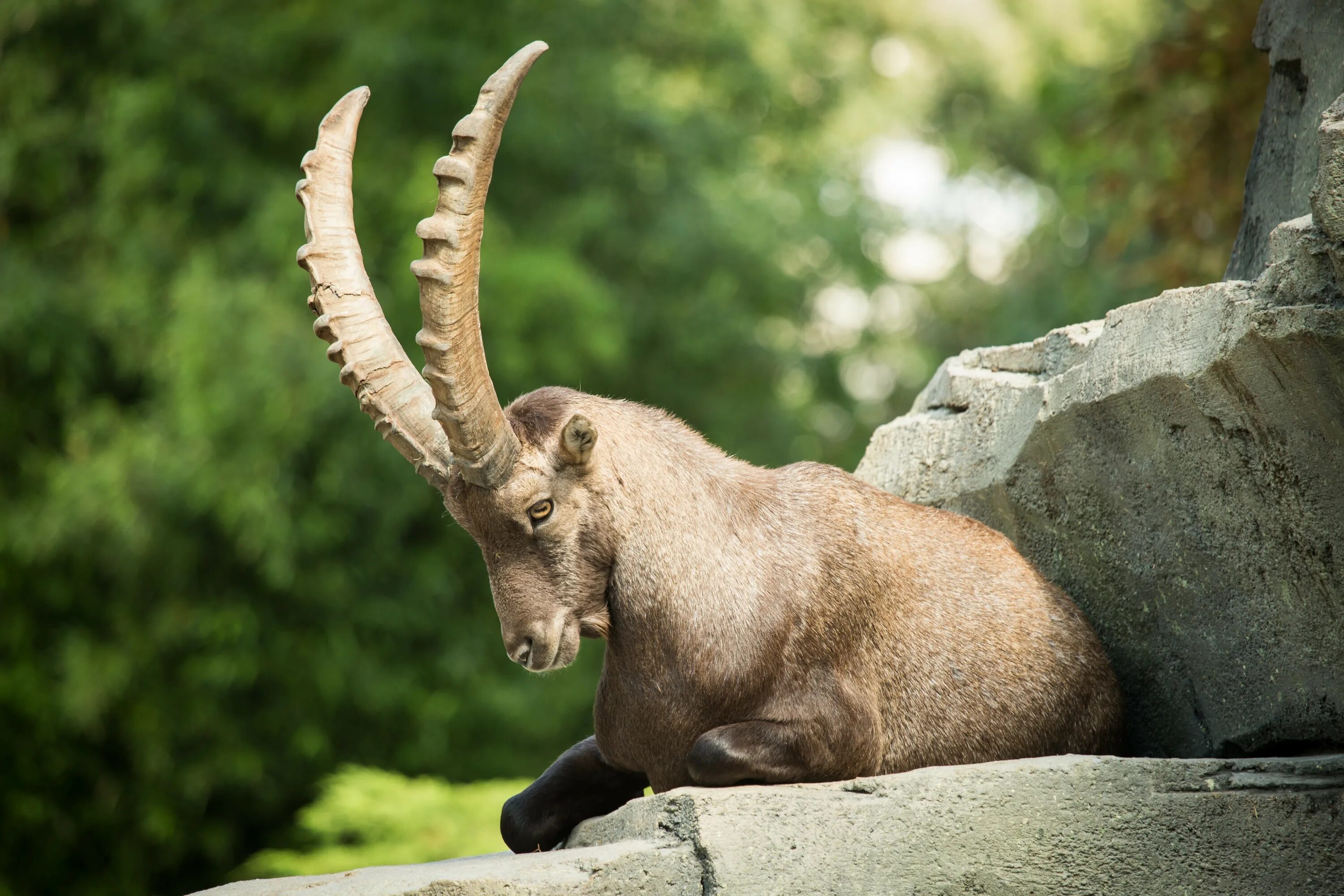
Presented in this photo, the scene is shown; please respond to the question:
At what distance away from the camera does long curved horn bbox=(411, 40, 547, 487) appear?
3.64 meters

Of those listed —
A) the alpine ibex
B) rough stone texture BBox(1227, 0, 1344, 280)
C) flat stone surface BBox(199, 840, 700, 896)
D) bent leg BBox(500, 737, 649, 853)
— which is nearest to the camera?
flat stone surface BBox(199, 840, 700, 896)

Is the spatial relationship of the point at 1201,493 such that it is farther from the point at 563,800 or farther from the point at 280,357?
the point at 280,357

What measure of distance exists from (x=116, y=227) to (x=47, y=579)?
3205mm

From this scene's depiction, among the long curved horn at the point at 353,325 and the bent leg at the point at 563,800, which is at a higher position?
the long curved horn at the point at 353,325

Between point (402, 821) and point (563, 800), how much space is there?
5.57 metres

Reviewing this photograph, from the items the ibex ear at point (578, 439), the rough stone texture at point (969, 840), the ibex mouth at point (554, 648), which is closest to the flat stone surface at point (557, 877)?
the rough stone texture at point (969, 840)

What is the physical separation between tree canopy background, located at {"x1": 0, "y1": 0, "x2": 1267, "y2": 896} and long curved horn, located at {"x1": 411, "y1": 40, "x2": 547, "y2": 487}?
22.3ft

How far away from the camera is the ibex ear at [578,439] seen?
394 cm

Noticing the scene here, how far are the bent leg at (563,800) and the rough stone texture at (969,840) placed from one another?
0.42m

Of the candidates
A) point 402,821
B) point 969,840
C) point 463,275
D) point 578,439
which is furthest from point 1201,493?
point 402,821

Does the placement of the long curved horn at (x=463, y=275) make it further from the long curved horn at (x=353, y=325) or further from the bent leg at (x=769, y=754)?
the bent leg at (x=769, y=754)

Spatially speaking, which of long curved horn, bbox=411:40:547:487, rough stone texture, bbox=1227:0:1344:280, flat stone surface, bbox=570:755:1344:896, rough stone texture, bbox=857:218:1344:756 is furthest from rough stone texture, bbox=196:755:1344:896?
rough stone texture, bbox=1227:0:1344:280

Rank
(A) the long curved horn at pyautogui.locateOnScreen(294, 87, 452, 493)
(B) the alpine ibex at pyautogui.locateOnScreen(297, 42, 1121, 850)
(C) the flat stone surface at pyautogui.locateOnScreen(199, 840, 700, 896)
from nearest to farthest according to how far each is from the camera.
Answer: (C) the flat stone surface at pyautogui.locateOnScreen(199, 840, 700, 896), (B) the alpine ibex at pyautogui.locateOnScreen(297, 42, 1121, 850), (A) the long curved horn at pyautogui.locateOnScreen(294, 87, 452, 493)

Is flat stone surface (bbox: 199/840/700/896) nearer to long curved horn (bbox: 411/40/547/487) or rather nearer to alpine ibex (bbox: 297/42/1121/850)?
alpine ibex (bbox: 297/42/1121/850)
